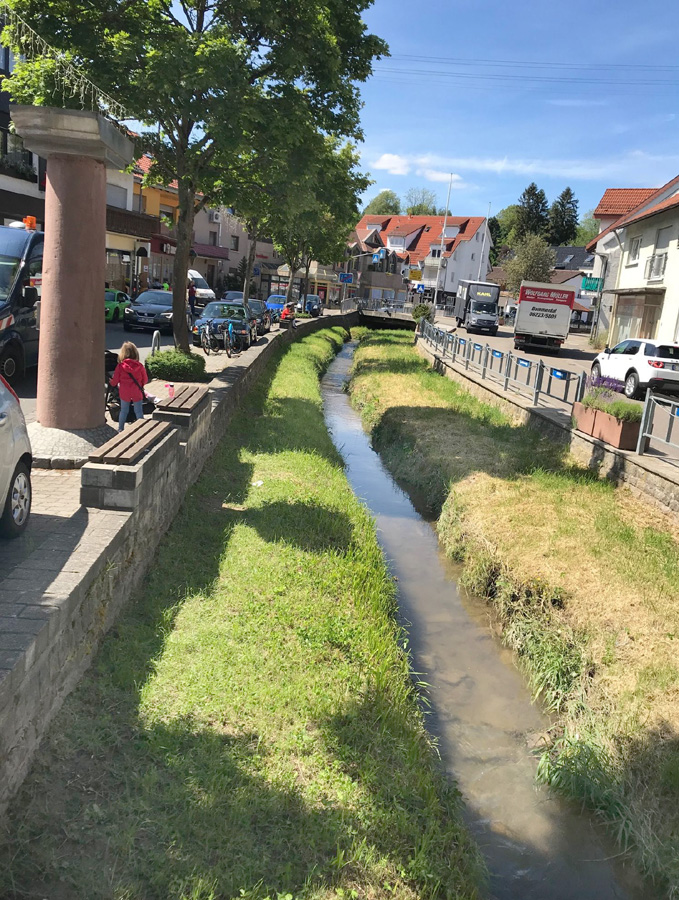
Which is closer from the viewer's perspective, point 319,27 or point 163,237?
point 319,27

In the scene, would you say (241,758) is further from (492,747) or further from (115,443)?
(115,443)

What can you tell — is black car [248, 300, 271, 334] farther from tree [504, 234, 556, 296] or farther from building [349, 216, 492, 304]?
building [349, 216, 492, 304]

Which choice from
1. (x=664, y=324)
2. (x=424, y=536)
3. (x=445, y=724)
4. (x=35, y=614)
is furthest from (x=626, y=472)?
(x=664, y=324)

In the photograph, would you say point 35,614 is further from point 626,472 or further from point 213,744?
point 626,472

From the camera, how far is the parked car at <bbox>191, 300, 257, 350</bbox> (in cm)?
2103

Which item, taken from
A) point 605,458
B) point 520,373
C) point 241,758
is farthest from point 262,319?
point 241,758

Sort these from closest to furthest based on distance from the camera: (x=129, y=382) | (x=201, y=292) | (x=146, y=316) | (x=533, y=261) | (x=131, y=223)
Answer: (x=129, y=382)
(x=146, y=316)
(x=201, y=292)
(x=131, y=223)
(x=533, y=261)

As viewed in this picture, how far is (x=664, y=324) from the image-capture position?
26.6m

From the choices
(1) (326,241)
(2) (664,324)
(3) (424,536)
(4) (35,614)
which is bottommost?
(3) (424,536)

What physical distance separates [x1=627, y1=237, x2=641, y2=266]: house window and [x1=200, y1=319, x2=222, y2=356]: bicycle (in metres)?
20.0

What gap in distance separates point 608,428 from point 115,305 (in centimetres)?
2043

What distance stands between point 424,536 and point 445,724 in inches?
192

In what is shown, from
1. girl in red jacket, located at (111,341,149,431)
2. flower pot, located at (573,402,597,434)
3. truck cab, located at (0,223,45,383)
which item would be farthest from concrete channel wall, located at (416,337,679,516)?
truck cab, located at (0,223,45,383)

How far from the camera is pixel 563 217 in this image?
90.8 meters
